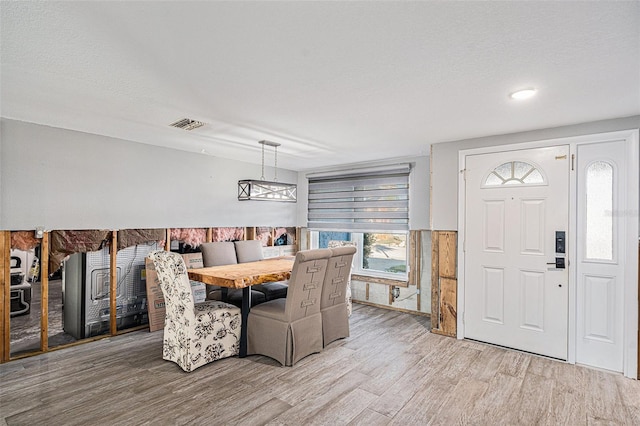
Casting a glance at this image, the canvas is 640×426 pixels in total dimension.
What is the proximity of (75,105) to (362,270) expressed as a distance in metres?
4.46

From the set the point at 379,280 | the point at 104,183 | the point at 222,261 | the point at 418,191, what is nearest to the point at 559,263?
the point at 418,191

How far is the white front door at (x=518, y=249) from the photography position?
3.45 meters

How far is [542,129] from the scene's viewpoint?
11.6ft

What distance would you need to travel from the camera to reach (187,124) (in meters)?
3.46

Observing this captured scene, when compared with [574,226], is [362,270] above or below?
below

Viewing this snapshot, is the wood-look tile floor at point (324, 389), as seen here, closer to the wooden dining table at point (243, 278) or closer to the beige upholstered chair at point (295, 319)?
the beige upholstered chair at point (295, 319)

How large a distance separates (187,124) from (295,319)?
2.25m

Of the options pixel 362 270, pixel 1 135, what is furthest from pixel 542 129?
pixel 1 135

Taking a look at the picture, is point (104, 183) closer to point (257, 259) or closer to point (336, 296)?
point (257, 259)

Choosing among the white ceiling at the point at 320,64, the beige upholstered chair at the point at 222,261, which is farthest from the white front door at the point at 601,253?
the beige upholstered chair at the point at 222,261

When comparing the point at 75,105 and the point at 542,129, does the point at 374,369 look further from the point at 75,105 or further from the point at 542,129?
the point at 75,105


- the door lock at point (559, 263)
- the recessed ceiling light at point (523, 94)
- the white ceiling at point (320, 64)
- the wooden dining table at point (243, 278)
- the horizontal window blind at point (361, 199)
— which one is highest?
the white ceiling at point (320, 64)

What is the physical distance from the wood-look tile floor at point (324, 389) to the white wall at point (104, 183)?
58.4 inches

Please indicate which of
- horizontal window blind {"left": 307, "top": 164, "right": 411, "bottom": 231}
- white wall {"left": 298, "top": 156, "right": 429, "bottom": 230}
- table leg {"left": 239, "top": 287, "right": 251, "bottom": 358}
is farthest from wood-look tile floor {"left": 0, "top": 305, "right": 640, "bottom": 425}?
horizontal window blind {"left": 307, "top": 164, "right": 411, "bottom": 231}
